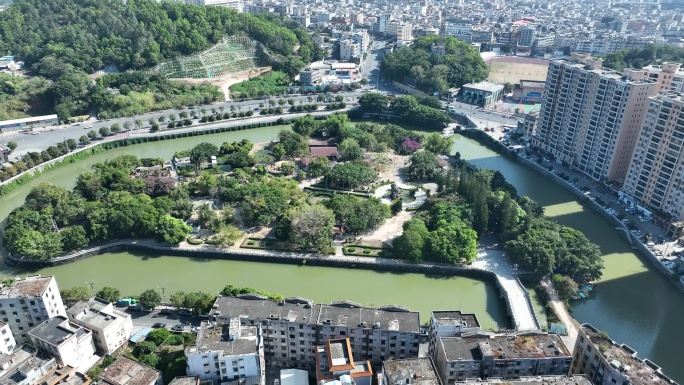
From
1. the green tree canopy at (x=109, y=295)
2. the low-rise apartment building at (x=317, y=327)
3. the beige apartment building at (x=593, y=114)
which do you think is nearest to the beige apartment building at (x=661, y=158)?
the beige apartment building at (x=593, y=114)

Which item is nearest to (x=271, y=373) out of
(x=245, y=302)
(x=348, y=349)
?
(x=245, y=302)

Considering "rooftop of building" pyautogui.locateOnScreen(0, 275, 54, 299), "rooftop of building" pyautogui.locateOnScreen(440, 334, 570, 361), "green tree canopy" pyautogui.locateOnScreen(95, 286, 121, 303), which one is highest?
"rooftop of building" pyautogui.locateOnScreen(0, 275, 54, 299)

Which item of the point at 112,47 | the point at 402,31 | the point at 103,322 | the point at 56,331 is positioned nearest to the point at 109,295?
the point at 103,322

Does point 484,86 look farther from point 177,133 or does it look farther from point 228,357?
point 228,357

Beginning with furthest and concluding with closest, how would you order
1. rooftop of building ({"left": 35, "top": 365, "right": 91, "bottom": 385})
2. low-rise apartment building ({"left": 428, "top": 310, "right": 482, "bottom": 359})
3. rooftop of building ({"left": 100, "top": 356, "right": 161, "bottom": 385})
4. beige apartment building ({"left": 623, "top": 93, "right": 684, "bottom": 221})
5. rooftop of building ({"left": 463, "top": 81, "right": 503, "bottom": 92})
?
rooftop of building ({"left": 463, "top": 81, "right": 503, "bottom": 92})
beige apartment building ({"left": 623, "top": 93, "right": 684, "bottom": 221})
low-rise apartment building ({"left": 428, "top": 310, "right": 482, "bottom": 359})
rooftop of building ({"left": 35, "top": 365, "right": 91, "bottom": 385})
rooftop of building ({"left": 100, "top": 356, "right": 161, "bottom": 385})

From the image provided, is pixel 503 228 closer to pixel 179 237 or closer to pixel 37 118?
pixel 179 237

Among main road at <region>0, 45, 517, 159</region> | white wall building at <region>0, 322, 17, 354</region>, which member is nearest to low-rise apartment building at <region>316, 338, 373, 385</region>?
white wall building at <region>0, 322, 17, 354</region>

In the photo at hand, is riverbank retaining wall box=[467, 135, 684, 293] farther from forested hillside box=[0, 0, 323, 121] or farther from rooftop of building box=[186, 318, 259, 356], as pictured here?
forested hillside box=[0, 0, 323, 121]

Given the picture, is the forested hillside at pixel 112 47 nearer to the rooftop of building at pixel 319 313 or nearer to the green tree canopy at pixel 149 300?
the green tree canopy at pixel 149 300
